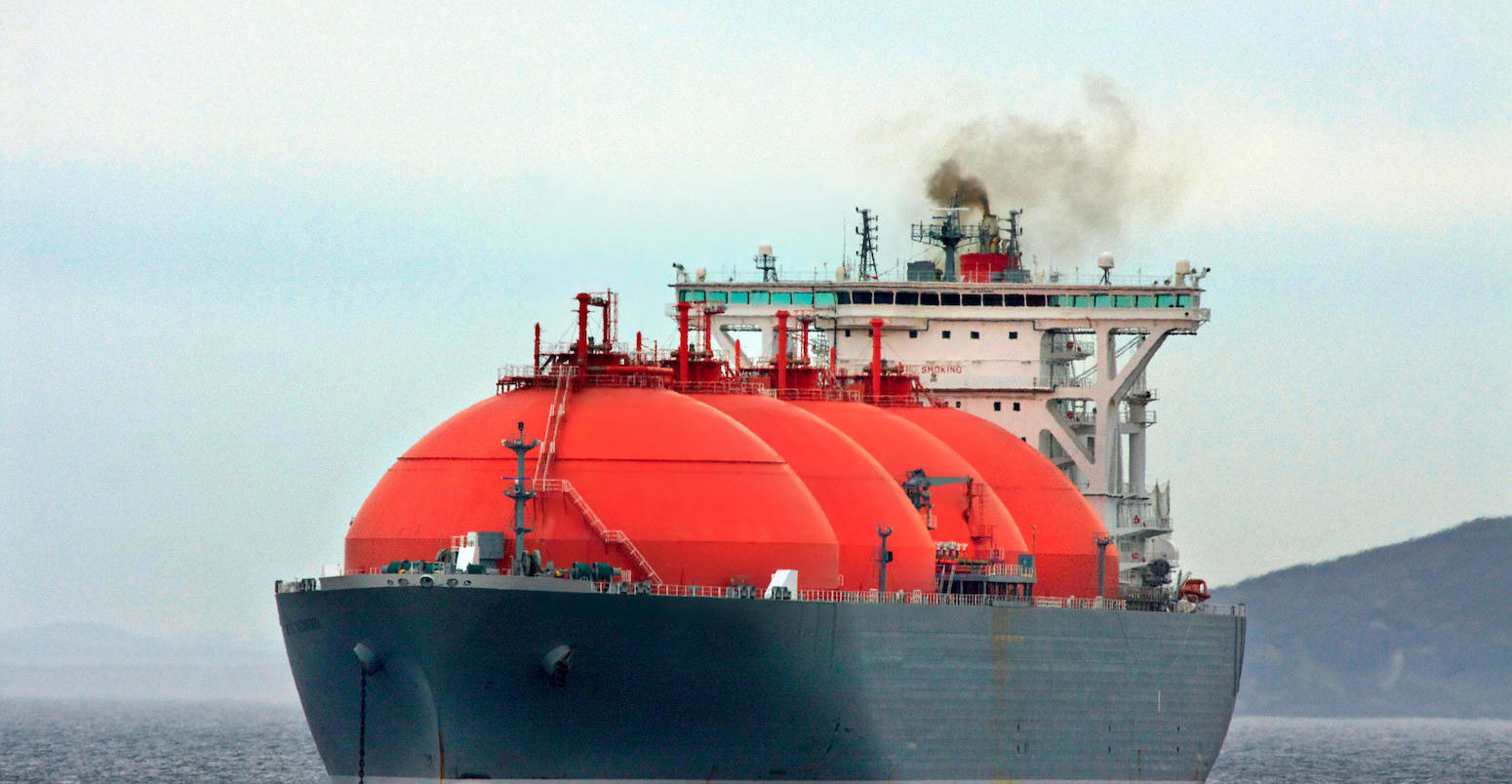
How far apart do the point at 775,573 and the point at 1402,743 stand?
3371 inches

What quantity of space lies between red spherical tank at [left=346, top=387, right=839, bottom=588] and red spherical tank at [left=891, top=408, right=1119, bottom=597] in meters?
12.4

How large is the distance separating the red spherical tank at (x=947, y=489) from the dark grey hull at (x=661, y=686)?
3407mm

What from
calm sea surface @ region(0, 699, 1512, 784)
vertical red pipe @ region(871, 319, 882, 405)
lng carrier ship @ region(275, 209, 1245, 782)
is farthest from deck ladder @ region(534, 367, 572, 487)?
calm sea surface @ region(0, 699, 1512, 784)

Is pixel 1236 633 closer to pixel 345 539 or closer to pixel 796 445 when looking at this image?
pixel 796 445

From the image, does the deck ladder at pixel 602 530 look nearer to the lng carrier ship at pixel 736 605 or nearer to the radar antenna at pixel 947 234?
the lng carrier ship at pixel 736 605

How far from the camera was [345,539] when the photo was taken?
56.3 meters

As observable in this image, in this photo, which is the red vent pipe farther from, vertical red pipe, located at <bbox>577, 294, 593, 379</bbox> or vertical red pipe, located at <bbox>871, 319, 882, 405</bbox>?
vertical red pipe, located at <bbox>577, 294, 593, 379</bbox>

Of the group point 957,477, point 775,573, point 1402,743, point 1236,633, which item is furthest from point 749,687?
point 1402,743

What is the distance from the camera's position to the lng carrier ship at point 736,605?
51.2m

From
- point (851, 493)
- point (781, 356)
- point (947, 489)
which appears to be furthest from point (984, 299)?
point (851, 493)

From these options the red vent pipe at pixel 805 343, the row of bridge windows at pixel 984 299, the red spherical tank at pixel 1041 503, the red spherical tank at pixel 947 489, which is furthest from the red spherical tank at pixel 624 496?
the row of bridge windows at pixel 984 299

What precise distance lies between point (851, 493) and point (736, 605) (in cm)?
743

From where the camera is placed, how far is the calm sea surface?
79.4m

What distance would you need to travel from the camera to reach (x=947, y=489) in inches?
2542
